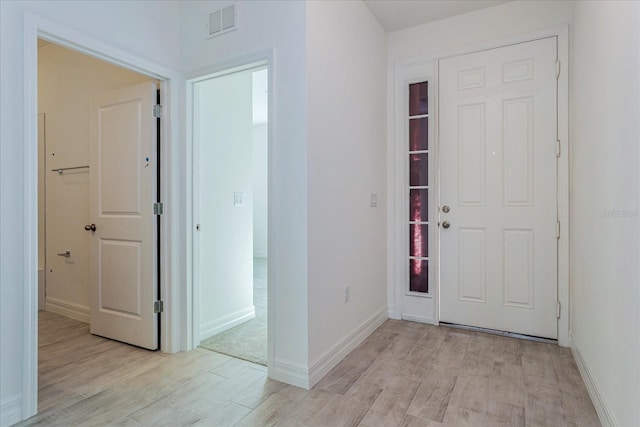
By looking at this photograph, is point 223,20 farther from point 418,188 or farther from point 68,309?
point 68,309

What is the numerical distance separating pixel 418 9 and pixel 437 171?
1396 millimetres

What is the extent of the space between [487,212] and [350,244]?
1.27 m

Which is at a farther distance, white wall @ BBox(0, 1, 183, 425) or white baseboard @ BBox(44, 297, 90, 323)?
white baseboard @ BBox(44, 297, 90, 323)

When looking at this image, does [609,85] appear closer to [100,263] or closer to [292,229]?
[292,229]

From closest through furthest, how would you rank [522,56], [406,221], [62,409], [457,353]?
[62,409] → [457,353] → [522,56] → [406,221]

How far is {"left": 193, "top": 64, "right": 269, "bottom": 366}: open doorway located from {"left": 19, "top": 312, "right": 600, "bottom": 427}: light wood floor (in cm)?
38

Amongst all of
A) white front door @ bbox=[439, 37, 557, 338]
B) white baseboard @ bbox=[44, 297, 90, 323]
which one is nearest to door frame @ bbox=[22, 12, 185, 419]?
white baseboard @ bbox=[44, 297, 90, 323]

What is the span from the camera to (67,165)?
348 cm

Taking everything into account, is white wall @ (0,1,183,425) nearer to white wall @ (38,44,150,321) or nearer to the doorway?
the doorway

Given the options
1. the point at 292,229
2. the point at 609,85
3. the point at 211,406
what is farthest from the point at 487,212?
the point at 211,406

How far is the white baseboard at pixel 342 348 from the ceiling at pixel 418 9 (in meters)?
2.66

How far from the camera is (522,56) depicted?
2.88 metres

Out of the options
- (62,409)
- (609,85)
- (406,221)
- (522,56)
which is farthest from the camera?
(406,221)

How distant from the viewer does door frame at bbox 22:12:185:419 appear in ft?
5.98
